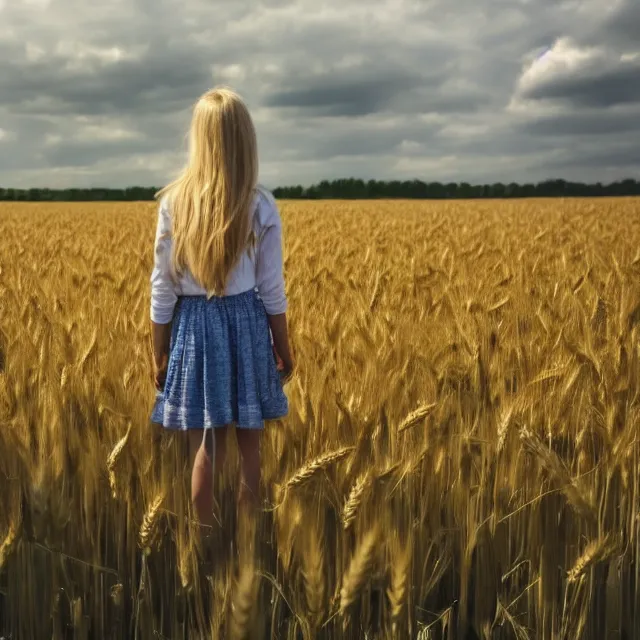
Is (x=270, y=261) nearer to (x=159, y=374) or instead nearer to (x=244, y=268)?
(x=244, y=268)

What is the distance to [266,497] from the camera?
177 centimetres

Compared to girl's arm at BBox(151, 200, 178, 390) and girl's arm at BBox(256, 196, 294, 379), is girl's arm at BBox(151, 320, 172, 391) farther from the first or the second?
girl's arm at BBox(256, 196, 294, 379)

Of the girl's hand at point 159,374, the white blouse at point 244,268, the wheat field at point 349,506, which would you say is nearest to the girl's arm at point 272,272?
the white blouse at point 244,268

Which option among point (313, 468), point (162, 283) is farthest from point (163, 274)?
point (313, 468)

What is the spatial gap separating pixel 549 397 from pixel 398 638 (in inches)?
47.4

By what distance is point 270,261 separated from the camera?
6.82 feet

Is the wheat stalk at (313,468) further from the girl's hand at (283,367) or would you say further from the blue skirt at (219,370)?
the girl's hand at (283,367)

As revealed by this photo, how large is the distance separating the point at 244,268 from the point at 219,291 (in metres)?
0.10

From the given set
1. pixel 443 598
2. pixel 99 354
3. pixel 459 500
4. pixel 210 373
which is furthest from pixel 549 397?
pixel 99 354

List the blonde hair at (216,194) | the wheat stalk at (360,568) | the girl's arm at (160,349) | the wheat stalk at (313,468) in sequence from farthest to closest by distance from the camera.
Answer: the girl's arm at (160,349) → the blonde hair at (216,194) → the wheat stalk at (313,468) → the wheat stalk at (360,568)

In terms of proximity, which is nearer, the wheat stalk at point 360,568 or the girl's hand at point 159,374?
the wheat stalk at point 360,568

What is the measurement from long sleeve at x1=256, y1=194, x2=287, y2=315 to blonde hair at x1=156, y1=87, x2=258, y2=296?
50 mm

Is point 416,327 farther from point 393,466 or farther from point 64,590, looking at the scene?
point 64,590

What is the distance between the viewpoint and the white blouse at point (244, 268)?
6.73 ft
